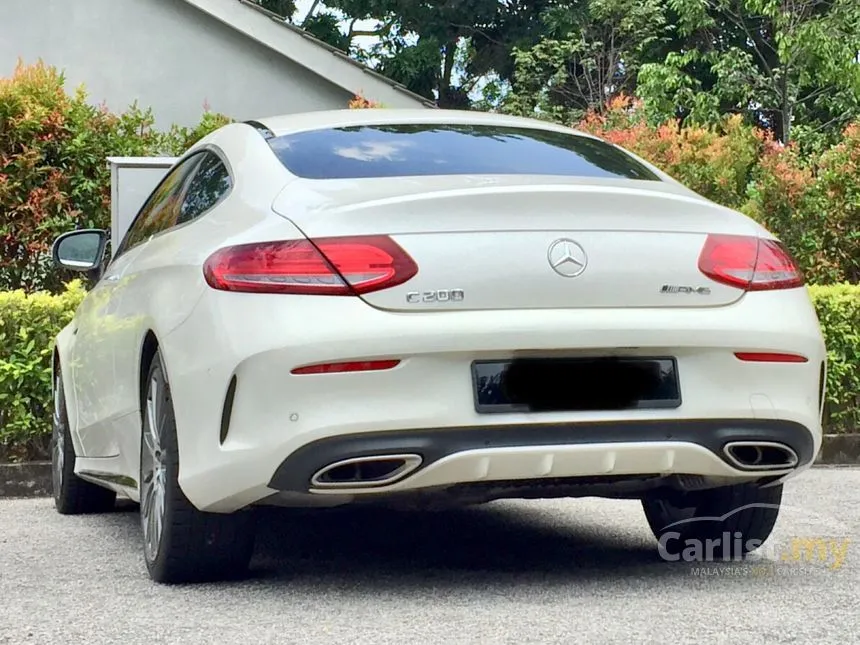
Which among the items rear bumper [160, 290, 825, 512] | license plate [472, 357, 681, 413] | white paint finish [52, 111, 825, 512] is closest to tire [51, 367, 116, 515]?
white paint finish [52, 111, 825, 512]

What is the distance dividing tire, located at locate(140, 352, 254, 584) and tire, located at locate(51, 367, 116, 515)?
6.60 ft

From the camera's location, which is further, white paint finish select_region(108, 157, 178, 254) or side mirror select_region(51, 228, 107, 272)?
white paint finish select_region(108, 157, 178, 254)

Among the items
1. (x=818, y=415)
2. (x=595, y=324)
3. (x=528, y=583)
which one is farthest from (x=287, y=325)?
(x=818, y=415)

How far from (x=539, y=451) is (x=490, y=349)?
0.33 m

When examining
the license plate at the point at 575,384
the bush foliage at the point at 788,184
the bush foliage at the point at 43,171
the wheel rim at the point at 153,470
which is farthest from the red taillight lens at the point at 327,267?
→ the bush foliage at the point at 788,184

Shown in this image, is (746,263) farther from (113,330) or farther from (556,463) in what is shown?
(113,330)


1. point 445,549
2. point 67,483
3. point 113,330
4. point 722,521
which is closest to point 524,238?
point 722,521

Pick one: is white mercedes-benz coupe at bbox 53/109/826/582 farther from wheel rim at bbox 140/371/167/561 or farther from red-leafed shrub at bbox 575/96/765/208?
red-leafed shrub at bbox 575/96/765/208

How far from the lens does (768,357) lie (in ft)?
14.1

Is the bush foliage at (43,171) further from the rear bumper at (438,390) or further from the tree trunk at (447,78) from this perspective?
the tree trunk at (447,78)

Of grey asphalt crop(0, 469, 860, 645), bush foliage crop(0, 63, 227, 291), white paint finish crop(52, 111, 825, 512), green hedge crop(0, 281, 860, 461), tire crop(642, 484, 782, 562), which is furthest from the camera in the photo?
bush foliage crop(0, 63, 227, 291)

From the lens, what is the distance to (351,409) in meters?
3.99

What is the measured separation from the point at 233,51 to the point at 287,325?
13.1 metres

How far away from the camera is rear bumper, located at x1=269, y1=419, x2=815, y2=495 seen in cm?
400
